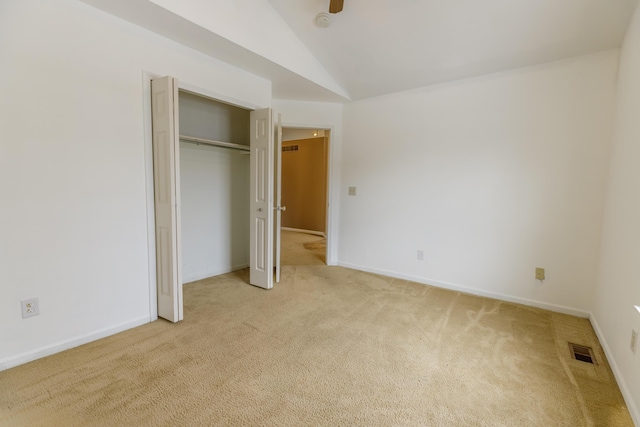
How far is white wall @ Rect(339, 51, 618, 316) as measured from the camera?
275 cm

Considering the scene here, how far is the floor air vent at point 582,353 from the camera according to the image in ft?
6.92

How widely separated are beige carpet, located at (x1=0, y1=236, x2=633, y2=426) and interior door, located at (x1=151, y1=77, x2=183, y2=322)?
287mm

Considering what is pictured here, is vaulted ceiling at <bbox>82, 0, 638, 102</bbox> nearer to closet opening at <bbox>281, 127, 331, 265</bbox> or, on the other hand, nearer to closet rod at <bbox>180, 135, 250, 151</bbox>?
closet rod at <bbox>180, 135, 250, 151</bbox>

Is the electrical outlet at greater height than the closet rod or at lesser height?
lesser

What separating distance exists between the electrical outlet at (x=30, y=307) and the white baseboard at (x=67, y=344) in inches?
10.2

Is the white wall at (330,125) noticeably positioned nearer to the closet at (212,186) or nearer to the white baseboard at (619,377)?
the closet at (212,186)

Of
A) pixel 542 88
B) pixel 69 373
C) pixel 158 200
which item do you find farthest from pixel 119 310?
pixel 542 88

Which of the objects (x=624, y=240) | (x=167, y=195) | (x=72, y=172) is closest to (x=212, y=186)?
(x=167, y=195)

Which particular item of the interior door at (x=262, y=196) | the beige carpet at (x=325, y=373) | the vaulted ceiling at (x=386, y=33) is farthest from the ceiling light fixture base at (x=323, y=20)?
the beige carpet at (x=325, y=373)

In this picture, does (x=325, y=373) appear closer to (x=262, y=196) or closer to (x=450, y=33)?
(x=262, y=196)

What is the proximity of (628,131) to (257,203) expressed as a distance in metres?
3.28

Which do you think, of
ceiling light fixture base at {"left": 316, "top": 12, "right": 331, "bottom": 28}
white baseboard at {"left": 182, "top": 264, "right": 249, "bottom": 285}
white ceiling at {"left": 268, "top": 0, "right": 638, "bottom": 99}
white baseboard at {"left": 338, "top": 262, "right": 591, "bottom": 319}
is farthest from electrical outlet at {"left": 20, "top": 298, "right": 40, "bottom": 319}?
white baseboard at {"left": 338, "top": 262, "right": 591, "bottom": 319}

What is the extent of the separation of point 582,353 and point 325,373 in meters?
Result: 1.99

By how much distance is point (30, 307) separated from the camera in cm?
191
